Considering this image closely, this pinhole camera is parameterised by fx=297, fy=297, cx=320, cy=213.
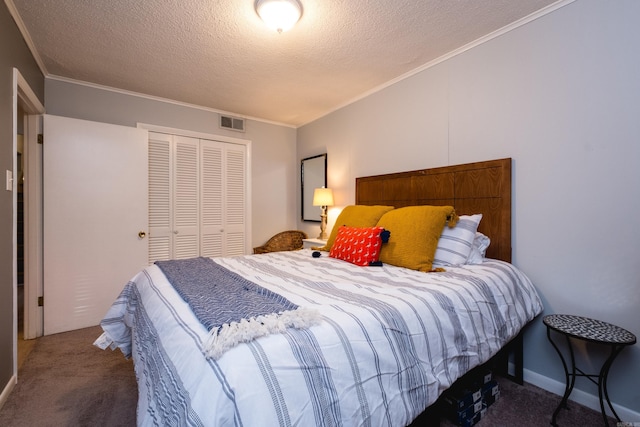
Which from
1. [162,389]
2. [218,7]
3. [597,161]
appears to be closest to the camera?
[162,389]

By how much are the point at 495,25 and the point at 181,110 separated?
10.8 feet

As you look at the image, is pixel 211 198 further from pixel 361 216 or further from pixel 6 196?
pixel 361 216

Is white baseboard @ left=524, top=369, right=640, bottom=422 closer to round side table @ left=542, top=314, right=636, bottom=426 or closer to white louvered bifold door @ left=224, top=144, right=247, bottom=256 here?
round side table @ left=542, top=314, right=636, bottom=426

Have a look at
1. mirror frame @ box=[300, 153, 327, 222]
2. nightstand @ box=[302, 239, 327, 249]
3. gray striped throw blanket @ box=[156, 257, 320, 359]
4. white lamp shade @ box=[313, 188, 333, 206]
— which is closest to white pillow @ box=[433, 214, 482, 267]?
gray striped throw blanket @ box=[156, 257, 320, 359]

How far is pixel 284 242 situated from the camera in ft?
13.9

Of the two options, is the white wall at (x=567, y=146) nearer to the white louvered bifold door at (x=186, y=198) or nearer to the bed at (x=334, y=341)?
the bed at (x=334, y=341)

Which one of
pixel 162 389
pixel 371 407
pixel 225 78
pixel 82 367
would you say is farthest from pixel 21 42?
pixel 371 407

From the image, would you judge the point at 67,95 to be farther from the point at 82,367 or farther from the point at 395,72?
the point at 395,72

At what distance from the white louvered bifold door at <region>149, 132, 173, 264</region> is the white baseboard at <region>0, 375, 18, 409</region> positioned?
1.53 metres

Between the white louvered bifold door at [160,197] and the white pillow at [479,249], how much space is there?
3.20 metres

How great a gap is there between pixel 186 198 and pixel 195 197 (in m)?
0.11

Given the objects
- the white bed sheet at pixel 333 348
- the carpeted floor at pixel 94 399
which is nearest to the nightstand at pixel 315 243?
the white bed sheet at pixel 333 348

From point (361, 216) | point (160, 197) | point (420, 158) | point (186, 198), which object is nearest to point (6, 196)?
point (160, 197)

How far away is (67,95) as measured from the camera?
299cm
